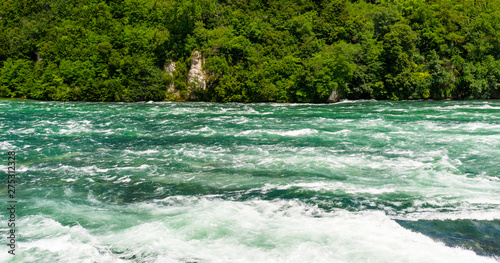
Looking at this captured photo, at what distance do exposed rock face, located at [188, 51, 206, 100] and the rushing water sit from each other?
88.5ft

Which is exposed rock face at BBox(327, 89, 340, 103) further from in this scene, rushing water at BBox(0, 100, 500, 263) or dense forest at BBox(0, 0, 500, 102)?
rushing water at BBox(0, 100, 500, 263)

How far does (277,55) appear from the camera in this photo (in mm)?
52531

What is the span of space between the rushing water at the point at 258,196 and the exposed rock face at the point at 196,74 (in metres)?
27.0

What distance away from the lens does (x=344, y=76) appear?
45031 millimetres

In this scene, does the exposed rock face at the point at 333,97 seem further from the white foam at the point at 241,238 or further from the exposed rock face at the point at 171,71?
the white foam at the point at 241,238

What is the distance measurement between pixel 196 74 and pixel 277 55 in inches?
470

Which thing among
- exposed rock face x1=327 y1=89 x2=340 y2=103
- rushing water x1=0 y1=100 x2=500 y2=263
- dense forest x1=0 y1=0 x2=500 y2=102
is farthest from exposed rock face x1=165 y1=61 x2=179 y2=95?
rushing water x1=0 y1=100 x2=500 y2=263

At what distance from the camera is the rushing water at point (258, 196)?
8.41 m

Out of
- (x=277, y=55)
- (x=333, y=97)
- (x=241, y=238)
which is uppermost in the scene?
(x=277, y=55)

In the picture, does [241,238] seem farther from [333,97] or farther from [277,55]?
[277,55]

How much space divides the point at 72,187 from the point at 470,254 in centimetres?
1199

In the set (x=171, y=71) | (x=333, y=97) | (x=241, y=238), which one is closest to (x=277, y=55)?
(x=333, y=97)

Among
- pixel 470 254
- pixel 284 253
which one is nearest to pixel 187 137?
pixel 284 253

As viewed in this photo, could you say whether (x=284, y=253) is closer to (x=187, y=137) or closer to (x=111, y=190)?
(x=111, y=190)
